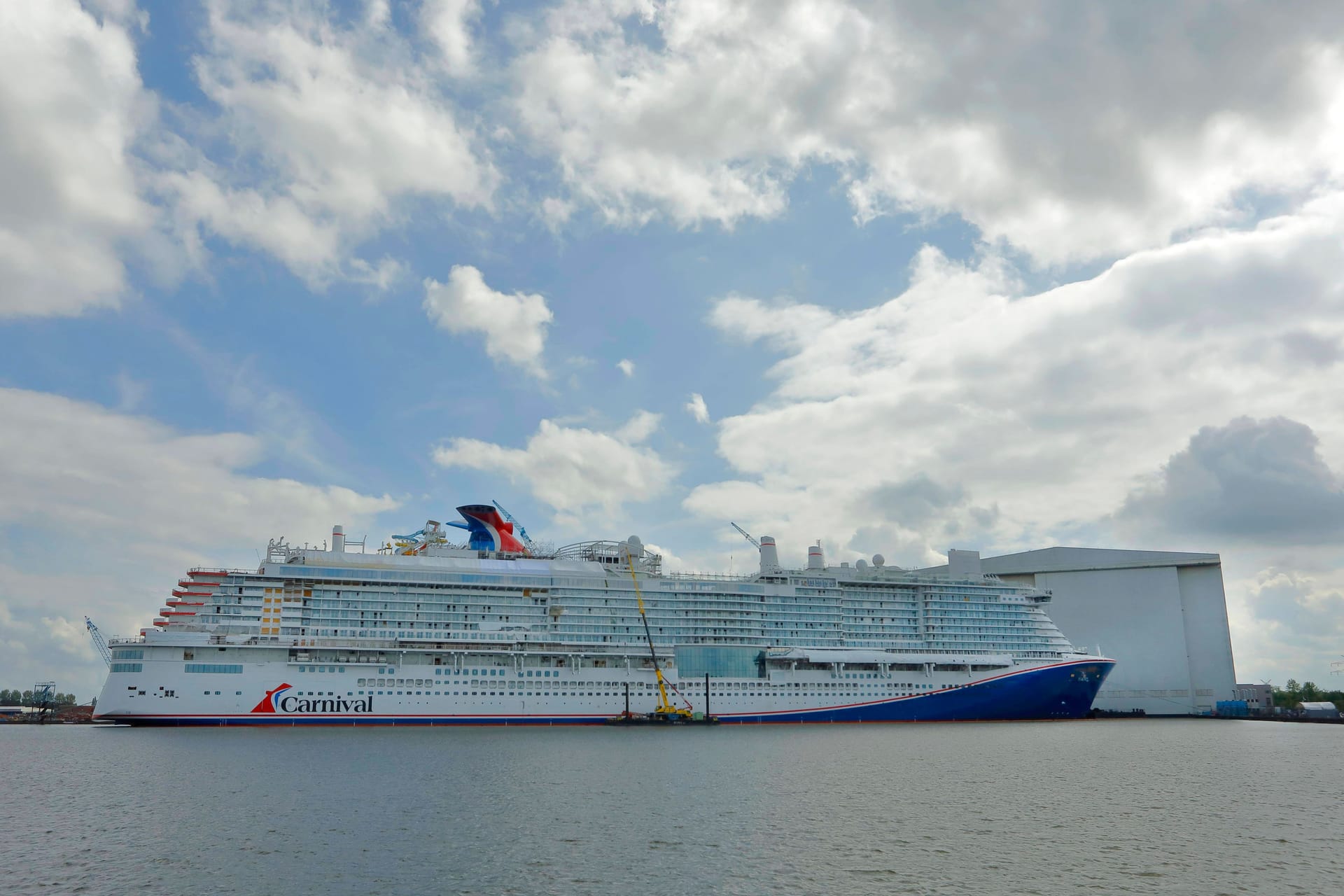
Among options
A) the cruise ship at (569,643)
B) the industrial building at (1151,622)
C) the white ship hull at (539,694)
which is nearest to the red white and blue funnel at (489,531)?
the cruise ship at (569,643)

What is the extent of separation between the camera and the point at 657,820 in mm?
26219

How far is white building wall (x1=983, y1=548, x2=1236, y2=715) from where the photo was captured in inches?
4112

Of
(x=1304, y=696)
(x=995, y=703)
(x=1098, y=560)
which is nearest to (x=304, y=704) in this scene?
(x=995, y=703)

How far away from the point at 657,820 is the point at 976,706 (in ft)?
183

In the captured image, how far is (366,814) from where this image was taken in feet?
88.1

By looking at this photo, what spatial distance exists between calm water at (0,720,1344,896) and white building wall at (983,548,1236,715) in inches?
2395

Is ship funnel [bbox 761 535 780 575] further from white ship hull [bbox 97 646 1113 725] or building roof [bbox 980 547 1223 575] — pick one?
building roof [bbox 980 547 1223 575]

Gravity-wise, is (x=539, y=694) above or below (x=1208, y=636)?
below

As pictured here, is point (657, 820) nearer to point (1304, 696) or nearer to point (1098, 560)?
point (1098, 560)

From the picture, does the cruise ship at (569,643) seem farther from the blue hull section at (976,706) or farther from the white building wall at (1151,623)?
the white building wall at (1151,623)

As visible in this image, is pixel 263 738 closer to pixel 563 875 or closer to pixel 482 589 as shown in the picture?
pixel 482 589

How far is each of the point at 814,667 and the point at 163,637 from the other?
159 ft

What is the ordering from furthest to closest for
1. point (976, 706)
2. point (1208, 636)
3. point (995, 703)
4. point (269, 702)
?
1. point (1208, 636)
2. point (995, 703)
3. point (976, 706)
4. point (269, 702)

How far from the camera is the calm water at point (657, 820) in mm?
19828
